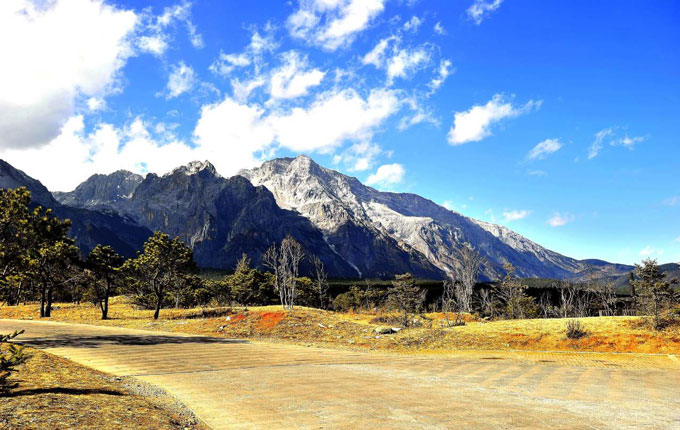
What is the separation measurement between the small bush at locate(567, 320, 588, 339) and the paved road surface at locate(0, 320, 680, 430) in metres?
4.25

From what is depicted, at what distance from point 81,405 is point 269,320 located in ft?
95.2

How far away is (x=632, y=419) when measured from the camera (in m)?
10.4

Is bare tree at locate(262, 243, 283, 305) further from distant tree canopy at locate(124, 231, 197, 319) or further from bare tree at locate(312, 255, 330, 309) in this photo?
distant tree canopy at locate(124, 231, 197, 319)

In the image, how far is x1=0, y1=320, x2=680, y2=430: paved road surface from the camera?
32.7 feet

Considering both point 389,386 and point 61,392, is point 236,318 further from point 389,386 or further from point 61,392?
point 61,392

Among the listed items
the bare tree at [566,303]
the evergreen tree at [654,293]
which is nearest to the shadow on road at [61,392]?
the evergreen tree at [654,293]

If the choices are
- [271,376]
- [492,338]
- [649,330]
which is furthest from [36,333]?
[649,330]

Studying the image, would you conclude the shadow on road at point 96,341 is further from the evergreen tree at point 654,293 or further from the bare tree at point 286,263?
the evergreen tree at point 654,293

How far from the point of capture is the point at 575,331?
97.7 feet

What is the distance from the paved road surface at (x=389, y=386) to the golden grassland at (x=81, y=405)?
1073 millimetres

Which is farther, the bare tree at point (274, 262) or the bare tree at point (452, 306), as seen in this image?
the bare tree at point (274, 262)

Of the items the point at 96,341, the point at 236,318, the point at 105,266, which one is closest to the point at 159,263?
the point at 105,266

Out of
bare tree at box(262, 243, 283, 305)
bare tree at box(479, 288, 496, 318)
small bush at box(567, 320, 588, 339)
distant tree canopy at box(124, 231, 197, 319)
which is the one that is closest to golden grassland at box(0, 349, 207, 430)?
small bush at box(567, 320, 588, 339)

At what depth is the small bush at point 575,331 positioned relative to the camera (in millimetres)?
29484
